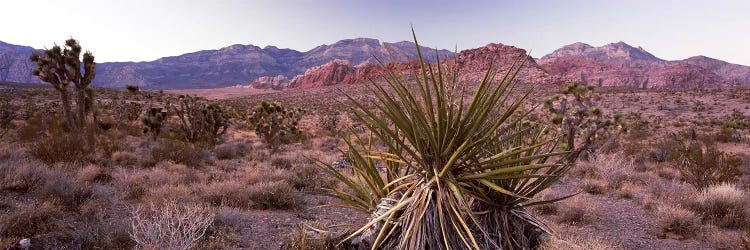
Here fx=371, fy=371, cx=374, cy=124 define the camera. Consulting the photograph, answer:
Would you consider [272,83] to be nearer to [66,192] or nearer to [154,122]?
[154,122]

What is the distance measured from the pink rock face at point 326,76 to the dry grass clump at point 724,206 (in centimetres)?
9927

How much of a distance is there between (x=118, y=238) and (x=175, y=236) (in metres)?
0.90

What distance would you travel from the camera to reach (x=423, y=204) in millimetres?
2545

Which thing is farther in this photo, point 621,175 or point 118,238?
point 621,175

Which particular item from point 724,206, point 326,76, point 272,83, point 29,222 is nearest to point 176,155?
point 29,222

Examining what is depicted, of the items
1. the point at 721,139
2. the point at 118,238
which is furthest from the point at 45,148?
the point at 721,139

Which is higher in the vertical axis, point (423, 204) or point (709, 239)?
point (423, 204)

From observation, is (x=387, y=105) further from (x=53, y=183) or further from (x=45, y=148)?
(x=45, y=148)

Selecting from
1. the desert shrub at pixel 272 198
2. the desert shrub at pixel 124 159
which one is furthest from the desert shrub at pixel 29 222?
the desert shrub at pixel 124 159

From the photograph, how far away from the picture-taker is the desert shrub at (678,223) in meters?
6.11

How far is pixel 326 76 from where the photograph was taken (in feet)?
360

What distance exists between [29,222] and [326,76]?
107 meters

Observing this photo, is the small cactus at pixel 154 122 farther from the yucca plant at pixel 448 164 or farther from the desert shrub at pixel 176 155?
the yucca plant at pixel 448 164

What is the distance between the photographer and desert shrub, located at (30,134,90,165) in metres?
8.83
